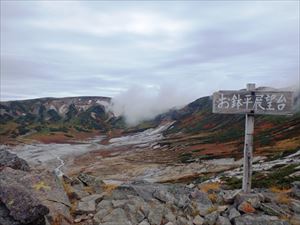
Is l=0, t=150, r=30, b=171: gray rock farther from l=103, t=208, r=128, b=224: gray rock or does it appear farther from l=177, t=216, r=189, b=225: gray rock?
l=177, t=216, r=189, b=225: gray rock

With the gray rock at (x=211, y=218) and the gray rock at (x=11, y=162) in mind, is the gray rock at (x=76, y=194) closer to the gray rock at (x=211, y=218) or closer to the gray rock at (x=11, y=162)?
the gray rock at (x=11, y=162)

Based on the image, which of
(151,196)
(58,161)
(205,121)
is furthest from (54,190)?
(205,121)

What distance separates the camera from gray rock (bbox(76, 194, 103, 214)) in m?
9.98

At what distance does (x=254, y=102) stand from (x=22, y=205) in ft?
25.4

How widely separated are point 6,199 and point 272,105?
8316mm

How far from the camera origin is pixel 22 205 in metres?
8.20

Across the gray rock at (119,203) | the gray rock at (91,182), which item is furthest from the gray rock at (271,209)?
the gray rock at (91,182)

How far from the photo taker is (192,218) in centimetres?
1038

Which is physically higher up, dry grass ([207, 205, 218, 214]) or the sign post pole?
the sign post pole

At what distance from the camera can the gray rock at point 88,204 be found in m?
9.98

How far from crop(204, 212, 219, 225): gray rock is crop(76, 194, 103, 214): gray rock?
3143mm

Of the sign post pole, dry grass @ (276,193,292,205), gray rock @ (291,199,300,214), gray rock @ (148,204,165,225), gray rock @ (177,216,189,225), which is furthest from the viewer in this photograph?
the sign post pole

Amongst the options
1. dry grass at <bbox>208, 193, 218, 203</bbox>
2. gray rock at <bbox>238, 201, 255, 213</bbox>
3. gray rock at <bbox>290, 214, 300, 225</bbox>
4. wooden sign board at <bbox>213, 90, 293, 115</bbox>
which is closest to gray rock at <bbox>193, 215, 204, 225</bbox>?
gray rock at <bbox>238, 201, 255, 213</bbox>

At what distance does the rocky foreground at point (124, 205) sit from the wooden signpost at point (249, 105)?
1.24m
